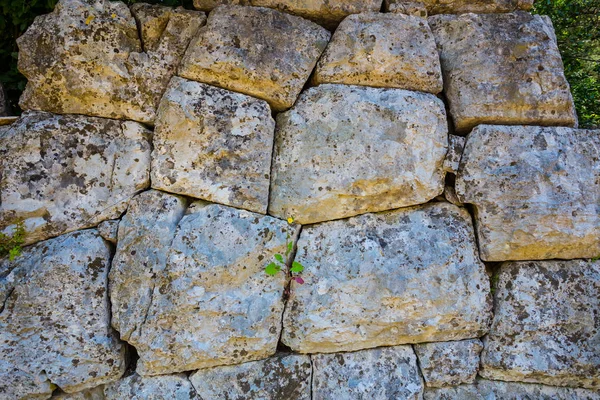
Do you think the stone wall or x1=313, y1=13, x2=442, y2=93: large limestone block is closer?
the stone wall

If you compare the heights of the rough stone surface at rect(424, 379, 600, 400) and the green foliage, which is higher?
the green foliage

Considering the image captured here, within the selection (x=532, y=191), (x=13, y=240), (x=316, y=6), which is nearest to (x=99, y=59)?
(x=13, y=240)

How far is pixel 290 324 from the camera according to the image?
237 centimetres

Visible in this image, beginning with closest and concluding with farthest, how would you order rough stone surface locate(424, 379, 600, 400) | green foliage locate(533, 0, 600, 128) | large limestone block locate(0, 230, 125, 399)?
large limestone block locate(0, 230, 125, 399) < rough stone surface locate(424, 379, 600, 400) < green foliage locate(533, 0, 600, 128)

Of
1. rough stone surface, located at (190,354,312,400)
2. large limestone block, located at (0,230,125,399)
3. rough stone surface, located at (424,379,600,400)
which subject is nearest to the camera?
large limestone block, located at (0,230,125,399)

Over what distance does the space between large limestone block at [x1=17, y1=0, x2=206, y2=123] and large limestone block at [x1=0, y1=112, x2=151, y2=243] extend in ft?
0.29

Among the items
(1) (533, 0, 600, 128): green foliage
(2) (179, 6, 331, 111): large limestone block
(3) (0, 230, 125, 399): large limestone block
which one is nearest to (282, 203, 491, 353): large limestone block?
(2) (179, 6, 331, 111): large limestone block

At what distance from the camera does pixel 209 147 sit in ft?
7.69

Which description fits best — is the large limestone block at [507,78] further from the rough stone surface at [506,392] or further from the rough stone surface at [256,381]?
the rough stone surface at [256,381]

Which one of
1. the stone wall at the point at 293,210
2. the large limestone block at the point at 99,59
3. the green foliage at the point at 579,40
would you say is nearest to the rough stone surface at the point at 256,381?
the stone wall at the point at 293,210

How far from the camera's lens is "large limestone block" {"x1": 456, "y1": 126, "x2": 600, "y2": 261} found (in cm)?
240

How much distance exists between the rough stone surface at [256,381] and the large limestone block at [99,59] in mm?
1448

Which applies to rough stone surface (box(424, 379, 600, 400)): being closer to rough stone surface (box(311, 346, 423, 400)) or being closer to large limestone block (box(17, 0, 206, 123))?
rough stone surface (box(311, 346, 423, 400))

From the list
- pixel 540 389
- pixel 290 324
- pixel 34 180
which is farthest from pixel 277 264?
pixel 540 389
